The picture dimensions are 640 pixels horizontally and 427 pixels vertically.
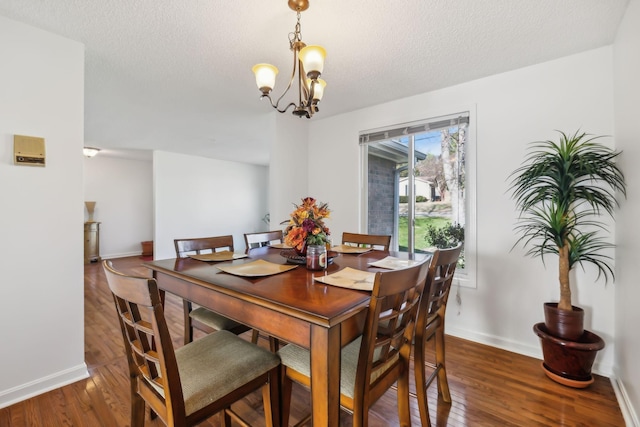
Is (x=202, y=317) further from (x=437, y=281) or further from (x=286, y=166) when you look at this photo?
(x=286, y=166)

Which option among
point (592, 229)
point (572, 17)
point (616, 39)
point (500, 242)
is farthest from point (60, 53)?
point (592, 229)

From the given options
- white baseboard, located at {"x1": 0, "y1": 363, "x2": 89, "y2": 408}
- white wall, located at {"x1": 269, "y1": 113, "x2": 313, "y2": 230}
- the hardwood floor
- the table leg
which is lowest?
the hardwood floor

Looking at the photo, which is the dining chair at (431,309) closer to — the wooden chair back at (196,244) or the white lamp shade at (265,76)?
the white lamp shade at (265,76)

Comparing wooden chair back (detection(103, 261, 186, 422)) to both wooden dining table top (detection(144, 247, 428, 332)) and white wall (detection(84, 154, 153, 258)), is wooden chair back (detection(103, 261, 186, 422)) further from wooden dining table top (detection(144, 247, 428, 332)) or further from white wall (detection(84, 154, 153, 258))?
white wall (detection(84, 154, 153, 258))

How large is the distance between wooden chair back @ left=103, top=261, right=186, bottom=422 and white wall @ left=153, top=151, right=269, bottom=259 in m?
5.12

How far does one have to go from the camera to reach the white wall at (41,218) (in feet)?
5.49

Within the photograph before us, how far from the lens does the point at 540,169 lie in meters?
1.92

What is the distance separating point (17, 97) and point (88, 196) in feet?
17.3

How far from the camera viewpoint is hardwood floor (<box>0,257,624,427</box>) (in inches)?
59.7

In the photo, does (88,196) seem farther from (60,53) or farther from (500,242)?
(500,242)

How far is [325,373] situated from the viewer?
845 millimetres

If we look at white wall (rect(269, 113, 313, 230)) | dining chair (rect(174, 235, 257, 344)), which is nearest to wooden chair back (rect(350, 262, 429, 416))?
dining chair (rect(174, 235, 257, 344))

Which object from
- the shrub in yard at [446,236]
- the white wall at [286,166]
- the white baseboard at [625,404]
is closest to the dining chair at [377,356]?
the white baseboard at [625,404]

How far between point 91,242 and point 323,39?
6.38 meters
